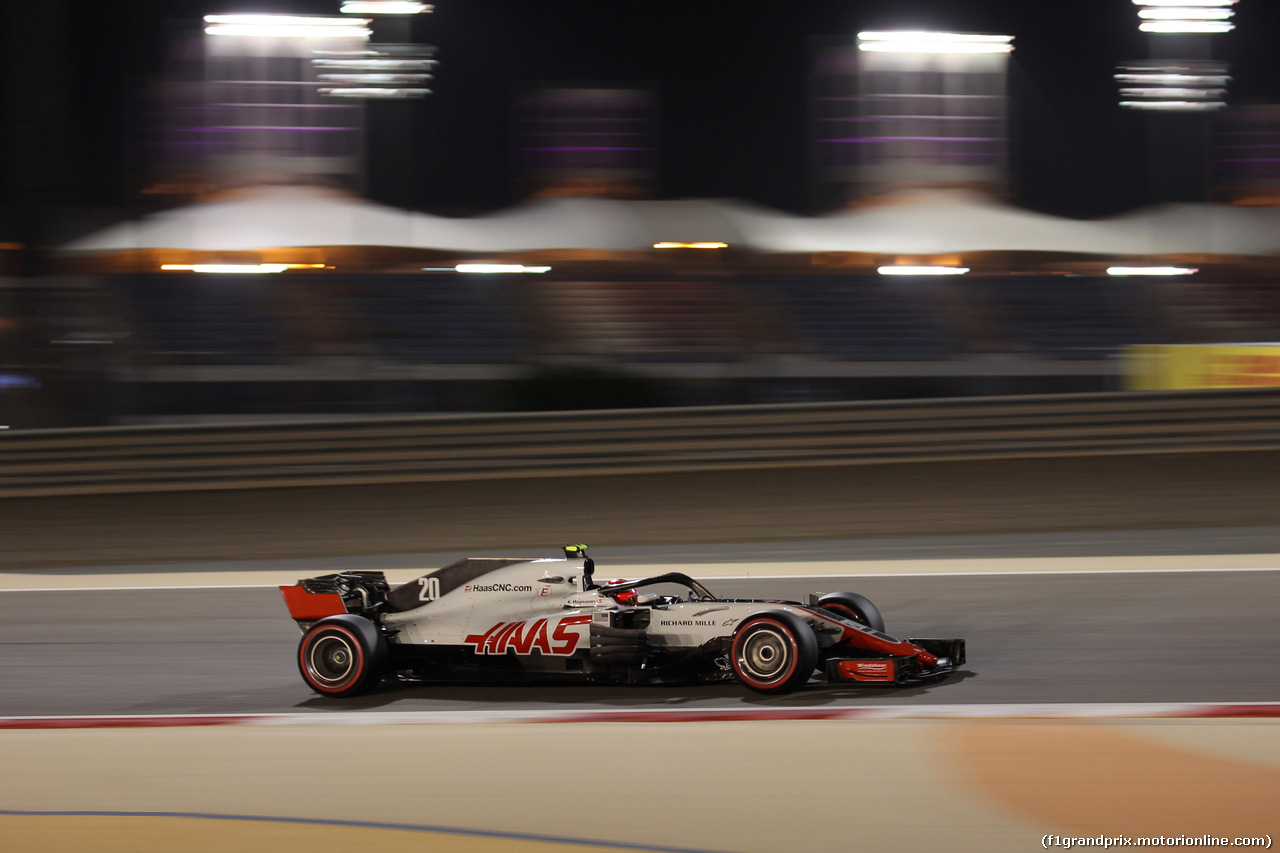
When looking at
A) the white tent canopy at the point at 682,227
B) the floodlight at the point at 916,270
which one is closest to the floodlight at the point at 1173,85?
the white tent canopy at the point at 682,227

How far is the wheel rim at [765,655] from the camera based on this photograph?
585 centimetres

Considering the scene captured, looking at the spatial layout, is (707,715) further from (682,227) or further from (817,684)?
(682,227)

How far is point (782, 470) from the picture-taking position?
479 inches

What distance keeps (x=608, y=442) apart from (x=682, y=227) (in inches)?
442

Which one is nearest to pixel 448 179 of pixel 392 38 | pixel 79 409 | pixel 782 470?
pixel 392 38

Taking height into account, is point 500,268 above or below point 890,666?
above

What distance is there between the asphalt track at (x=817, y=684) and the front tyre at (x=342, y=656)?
0.10 m

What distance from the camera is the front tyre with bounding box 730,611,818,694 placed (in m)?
5.82

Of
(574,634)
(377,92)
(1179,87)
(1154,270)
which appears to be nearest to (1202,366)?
(574,634)

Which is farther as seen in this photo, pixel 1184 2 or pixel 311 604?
pixel 1184 2

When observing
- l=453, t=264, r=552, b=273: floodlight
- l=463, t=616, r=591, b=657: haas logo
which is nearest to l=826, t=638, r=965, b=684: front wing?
l=463, t=616, r=591, b=657: haas logo

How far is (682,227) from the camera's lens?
22906 mm

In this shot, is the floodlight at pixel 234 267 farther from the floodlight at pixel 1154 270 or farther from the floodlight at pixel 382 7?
the floodlight at pixel 1154 270

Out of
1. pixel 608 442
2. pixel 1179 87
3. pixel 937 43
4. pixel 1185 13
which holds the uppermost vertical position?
pixel 937 43
